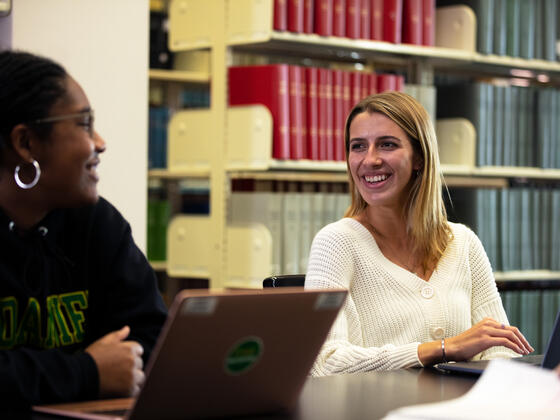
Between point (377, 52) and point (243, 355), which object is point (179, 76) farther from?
point (243, 355)

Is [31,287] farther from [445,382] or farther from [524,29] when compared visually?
[524,29]

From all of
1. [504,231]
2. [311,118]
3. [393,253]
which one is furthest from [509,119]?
[393,253]

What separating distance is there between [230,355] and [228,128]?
2323 millimetres

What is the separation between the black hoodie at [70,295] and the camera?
1407 mm

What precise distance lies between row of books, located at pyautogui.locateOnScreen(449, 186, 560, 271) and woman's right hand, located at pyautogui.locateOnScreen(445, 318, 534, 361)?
2.09 meters

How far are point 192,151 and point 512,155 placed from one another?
1471mm

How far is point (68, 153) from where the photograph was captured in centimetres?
158

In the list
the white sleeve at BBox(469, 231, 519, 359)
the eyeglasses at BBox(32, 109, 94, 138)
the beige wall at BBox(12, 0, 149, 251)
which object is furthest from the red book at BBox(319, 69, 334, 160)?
the eyeglasses at BBox(32, 109, 94, 138)

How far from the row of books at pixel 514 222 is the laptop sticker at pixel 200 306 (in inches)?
115

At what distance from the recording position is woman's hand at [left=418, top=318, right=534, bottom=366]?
192cm

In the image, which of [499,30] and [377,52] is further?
[499,30]

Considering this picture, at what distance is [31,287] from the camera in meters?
1.61

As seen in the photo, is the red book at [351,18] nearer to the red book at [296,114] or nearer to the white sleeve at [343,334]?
the red book at [296,114]

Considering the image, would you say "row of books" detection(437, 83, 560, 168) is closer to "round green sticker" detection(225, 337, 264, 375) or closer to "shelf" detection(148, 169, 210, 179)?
"shelf" detection(148, 169, 210, 179)
